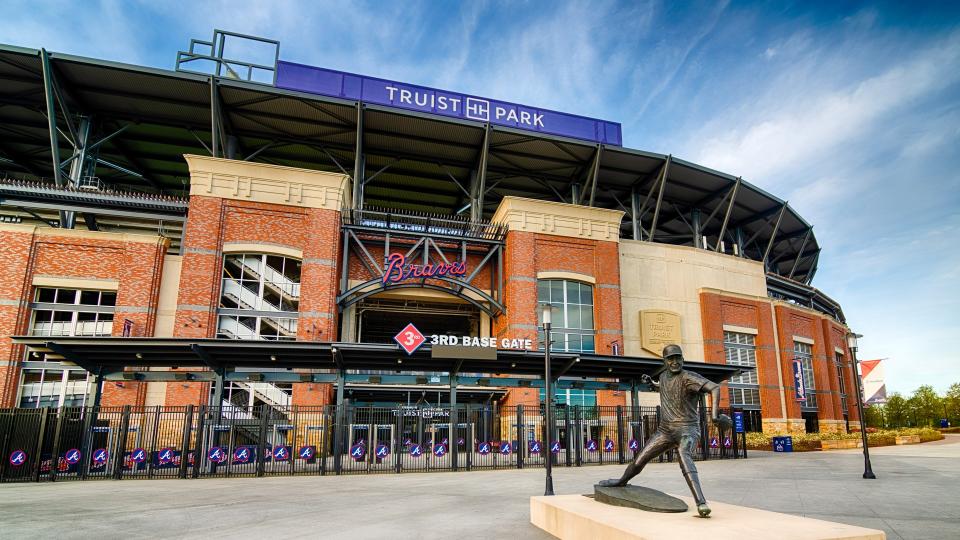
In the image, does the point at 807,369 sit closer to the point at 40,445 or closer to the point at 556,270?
the point at 556,270

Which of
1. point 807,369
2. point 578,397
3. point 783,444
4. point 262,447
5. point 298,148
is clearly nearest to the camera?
point 262,447

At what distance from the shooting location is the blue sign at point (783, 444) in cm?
3172

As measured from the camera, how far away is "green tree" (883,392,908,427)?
66.9 m

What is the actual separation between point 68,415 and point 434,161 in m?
25.8

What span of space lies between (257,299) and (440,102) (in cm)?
1677

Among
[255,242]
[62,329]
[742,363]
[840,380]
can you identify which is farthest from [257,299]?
[840,380]

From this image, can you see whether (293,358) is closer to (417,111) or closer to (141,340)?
(141,340)

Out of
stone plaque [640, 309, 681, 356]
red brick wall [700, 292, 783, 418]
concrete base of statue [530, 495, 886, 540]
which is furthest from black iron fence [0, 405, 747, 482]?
red brick wall [700, 292, 783, 418]

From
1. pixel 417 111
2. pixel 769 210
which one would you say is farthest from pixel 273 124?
pixel 769 210

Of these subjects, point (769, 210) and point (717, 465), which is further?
point (769, 210)

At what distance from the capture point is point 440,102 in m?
36.5

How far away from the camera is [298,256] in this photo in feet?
98.7

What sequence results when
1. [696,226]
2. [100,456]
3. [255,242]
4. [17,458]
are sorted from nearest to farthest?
[17,458] → [100,456] → [255,242] → [696,226]

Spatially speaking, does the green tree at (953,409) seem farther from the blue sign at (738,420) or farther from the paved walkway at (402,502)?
the paved walkway at (402,502)
